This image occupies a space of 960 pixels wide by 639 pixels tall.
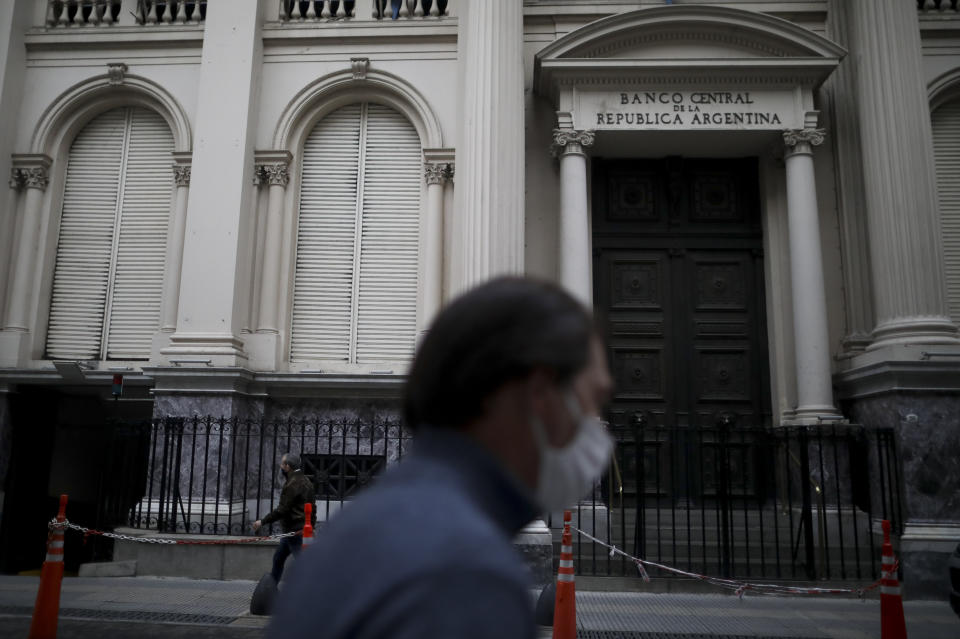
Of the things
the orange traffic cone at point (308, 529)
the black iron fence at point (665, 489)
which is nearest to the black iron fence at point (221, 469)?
the black iron fence at point (665, 489)

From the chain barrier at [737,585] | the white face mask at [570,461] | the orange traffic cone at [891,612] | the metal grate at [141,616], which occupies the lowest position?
the metal grate at [141,616]

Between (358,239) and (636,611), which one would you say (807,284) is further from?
(358,239)

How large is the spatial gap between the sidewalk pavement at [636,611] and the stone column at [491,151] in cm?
483

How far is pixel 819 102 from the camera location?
12570 millimetres

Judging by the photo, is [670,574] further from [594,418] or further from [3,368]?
[3,368]

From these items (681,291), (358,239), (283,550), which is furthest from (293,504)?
(681,291)

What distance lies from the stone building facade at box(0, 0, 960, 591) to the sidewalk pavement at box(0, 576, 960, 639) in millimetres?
2870

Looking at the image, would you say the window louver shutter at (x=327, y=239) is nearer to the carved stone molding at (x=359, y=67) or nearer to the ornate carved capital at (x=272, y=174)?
the ornate carved capital at (x=272, y=174)

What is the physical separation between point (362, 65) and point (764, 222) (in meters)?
7.43

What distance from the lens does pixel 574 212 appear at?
1159cm

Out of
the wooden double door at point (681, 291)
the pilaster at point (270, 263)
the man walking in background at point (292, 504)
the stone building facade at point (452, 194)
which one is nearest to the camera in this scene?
the man walking in background at point (292, 504)

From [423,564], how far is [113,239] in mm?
14579

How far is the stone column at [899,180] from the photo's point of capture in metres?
10.6

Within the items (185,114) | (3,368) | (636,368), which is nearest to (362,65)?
(185,114)
